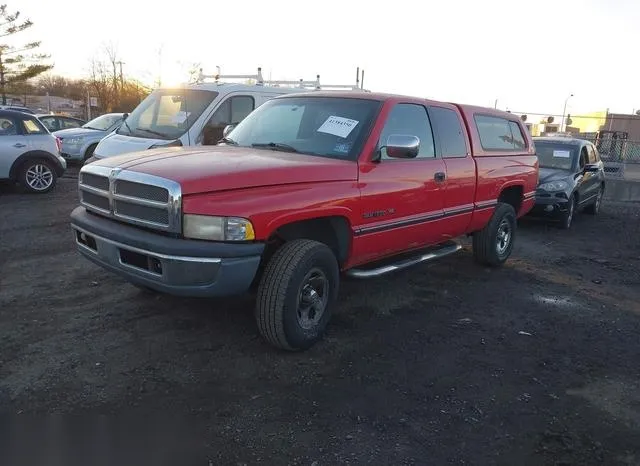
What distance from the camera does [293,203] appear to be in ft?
12.2

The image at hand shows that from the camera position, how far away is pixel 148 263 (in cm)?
353

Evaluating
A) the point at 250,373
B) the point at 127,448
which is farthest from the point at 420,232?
the point at 127,448

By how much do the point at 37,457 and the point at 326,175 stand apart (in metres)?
2.53

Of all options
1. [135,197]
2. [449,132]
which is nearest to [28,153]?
[135,197]

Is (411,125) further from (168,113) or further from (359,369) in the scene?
(168,113)

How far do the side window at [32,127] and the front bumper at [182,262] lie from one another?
8.08m

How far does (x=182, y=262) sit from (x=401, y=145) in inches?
76.8

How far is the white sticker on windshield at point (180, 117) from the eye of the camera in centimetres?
844

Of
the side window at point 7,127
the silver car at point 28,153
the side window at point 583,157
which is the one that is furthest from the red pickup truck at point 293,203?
the side window at point 7,127

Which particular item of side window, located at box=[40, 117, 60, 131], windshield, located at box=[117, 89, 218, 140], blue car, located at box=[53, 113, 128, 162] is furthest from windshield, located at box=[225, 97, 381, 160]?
side window, located at box=[40, 117, 60, 131]

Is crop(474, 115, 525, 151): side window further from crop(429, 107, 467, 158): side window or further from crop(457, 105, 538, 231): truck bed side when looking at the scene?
crop(429, 107, 467, 158): side window

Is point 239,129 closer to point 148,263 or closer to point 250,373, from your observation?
point 148,263

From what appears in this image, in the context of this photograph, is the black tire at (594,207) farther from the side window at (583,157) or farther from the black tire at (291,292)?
the black tire at (291,292)

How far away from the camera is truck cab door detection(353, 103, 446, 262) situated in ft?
14.3
